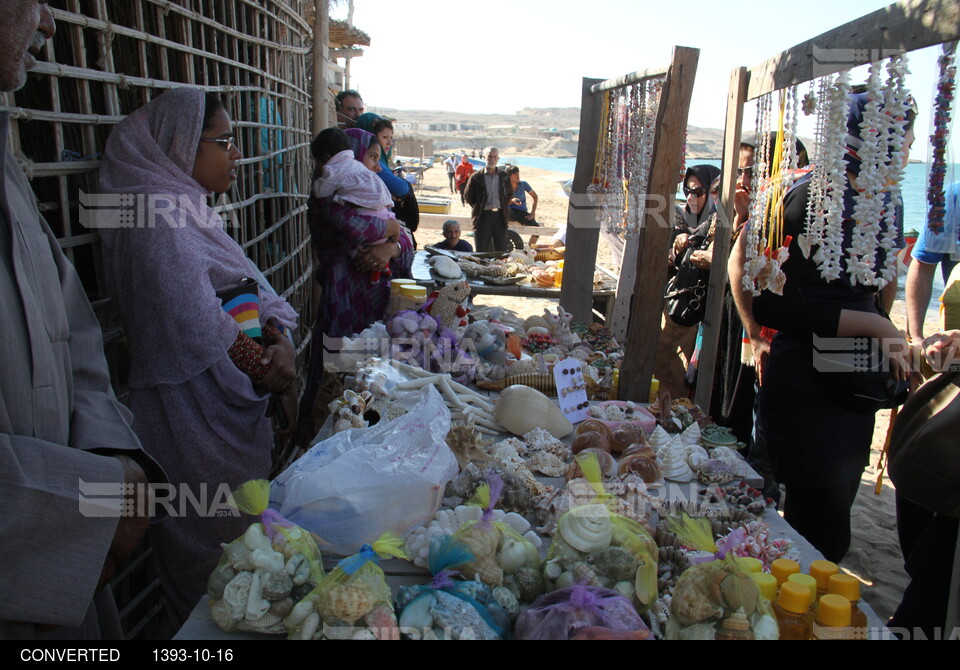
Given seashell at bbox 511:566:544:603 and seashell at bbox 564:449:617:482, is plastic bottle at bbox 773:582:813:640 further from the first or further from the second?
seashell at bbox 564:449:617:482

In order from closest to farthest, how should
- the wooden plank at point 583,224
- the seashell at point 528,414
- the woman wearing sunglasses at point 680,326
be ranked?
the seashell at point 528,414
the wooden plank at point 583,224
the woman wearing sunglasses at point 680,326

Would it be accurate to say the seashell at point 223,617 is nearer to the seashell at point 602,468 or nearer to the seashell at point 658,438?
the seashell at point 602,468

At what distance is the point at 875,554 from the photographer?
3320 mm

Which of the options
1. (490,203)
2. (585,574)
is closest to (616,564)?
(585,574)

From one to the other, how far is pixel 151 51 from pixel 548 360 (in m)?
2.03

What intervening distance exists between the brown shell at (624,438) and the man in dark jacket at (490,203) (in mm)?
7198

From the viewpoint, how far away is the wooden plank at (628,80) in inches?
110

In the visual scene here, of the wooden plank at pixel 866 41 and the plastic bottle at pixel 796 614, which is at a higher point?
the wooden plank at pixel 866 41

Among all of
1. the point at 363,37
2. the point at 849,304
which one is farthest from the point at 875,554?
the point at 363,37

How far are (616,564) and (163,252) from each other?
1.53 metres

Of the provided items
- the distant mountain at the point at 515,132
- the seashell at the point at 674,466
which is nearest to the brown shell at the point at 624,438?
the seashell at the point at 674,466

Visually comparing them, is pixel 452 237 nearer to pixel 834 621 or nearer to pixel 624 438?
pixel 624 438

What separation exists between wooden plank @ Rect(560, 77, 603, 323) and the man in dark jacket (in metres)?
4.87
